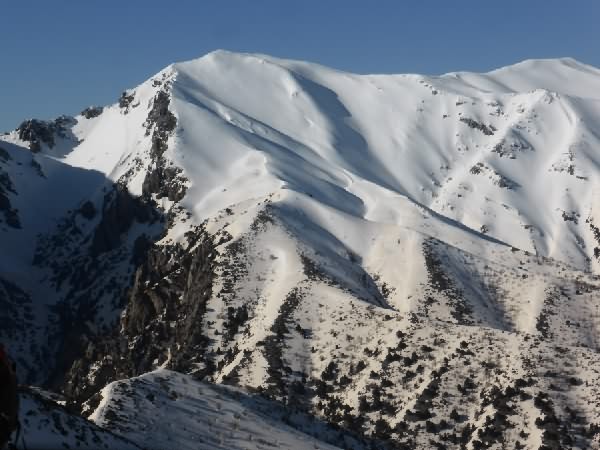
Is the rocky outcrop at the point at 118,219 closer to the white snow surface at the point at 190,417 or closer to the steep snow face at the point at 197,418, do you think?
the steep snow face at the point at 197,418

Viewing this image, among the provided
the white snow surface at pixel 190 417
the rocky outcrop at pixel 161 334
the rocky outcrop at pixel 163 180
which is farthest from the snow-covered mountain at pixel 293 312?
the rocky outcrop at pixel 163 180

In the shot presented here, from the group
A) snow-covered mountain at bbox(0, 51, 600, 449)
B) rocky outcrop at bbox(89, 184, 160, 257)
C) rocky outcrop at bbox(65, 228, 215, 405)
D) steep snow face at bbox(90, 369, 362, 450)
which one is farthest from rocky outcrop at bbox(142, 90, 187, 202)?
steep snow face at bbox(90, 369, 362, 450)

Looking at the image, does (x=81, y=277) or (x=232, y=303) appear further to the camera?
(x=81, y=277)

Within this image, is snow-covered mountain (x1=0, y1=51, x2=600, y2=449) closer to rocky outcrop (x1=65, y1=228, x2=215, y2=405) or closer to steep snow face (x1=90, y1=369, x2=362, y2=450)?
steep snow face (x1=90, y1=369, x2=362, y2=450)

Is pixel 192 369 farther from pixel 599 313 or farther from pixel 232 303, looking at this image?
pixel 599 313

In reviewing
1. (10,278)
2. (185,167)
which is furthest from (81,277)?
(185,167)

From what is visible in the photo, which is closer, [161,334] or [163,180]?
[161,334]

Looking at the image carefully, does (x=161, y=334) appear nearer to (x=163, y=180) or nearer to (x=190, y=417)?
(x=190, y=417)

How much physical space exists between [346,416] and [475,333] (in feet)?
61.3

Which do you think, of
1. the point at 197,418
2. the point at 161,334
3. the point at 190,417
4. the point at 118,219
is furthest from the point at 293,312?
the point at 118,219

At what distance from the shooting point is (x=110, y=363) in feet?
368

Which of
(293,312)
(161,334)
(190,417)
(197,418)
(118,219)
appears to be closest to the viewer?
(190,417)

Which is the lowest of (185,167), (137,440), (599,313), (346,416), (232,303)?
(137,440)

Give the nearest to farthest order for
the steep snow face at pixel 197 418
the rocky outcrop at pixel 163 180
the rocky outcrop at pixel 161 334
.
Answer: the steep snow face at pixel 197 418, the rocky outcrop at pixel 161 334, the rocky outcrop at pixel 163 180
